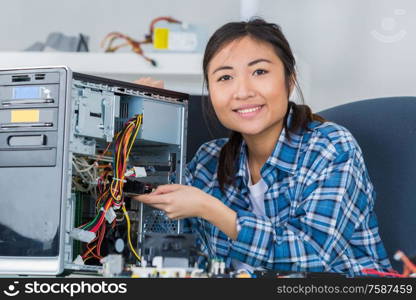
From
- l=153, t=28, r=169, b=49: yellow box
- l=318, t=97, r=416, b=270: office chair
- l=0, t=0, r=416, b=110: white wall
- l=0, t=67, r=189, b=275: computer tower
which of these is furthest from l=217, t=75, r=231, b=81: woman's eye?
l=0, t=0, r=416, b=110: white wall

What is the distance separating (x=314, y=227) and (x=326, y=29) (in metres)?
2.37

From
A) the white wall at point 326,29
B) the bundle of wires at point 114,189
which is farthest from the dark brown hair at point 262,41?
the white wall at point 326,29

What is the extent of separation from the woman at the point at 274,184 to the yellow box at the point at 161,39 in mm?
1506

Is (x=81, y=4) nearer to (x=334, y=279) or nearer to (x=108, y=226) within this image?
(x=108, y=226)

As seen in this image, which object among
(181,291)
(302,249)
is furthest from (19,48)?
(181,291)

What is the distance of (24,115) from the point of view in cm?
138

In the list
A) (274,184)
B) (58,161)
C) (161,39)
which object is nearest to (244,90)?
(274,184)

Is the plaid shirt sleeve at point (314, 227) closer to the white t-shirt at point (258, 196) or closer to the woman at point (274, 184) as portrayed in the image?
the woman at point (274, 184)

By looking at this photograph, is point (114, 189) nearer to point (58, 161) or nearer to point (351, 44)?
point (58, 161)

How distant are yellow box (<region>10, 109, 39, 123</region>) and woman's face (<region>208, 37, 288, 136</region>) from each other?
0.44 m

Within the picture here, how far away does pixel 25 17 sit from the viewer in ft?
13.0

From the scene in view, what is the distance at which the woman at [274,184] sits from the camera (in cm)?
148

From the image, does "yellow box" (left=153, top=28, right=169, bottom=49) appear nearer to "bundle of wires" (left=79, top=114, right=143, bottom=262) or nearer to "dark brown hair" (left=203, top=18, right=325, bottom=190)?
"dark brown hair" (left=203, top=18, right=325, bottom=190)

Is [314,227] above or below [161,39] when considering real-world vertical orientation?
below
